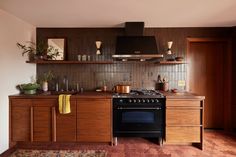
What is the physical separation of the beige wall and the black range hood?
5.38ft

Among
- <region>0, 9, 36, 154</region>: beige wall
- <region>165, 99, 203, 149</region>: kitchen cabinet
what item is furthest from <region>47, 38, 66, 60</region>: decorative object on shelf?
<region>165, 99, 203, 149</region>: kitchen cabinet

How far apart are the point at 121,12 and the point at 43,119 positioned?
2129mm

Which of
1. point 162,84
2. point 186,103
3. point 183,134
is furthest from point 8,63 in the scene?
point 183,134

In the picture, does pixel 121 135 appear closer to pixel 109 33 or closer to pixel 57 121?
pixel 57 121

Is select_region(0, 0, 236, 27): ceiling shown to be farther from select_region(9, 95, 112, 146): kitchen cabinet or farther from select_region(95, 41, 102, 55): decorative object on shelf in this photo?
select_region(9, 95, 112, 146): kitchen cabinet

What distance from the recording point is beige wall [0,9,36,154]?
311 cm

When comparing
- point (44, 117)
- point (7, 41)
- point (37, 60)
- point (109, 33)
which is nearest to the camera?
point (7, 41)

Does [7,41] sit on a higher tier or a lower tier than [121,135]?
higher

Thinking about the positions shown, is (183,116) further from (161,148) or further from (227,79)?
(227,79)

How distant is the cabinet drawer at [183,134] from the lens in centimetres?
336

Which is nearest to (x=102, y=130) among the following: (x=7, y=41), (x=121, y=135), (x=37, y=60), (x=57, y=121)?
(x=121, y=135)

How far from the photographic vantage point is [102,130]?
3428 mm

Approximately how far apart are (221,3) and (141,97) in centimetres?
175

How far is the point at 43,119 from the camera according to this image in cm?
342
